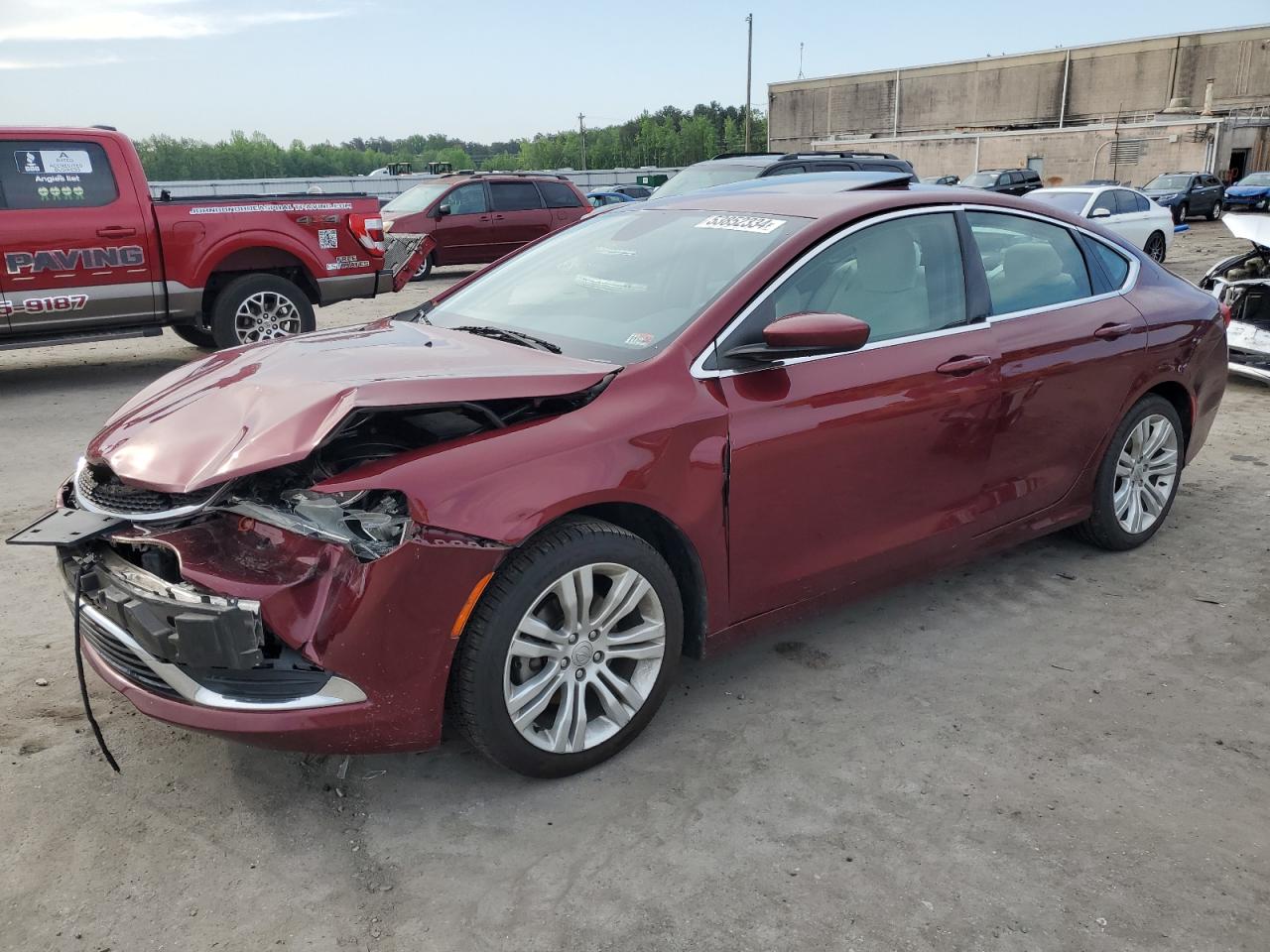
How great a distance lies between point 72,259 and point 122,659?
6227 millimetres

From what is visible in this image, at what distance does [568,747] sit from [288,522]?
1017 millimetres

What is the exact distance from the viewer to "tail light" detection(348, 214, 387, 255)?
30.1ft

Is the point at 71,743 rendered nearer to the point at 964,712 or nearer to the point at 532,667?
the point at 532,667

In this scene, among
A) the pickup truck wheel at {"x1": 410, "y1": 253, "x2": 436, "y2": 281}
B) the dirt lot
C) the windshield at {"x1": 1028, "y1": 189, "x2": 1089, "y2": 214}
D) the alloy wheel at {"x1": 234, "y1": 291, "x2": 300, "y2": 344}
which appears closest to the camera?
the dirt lot

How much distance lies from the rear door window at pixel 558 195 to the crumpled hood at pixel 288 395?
1405 centimetres

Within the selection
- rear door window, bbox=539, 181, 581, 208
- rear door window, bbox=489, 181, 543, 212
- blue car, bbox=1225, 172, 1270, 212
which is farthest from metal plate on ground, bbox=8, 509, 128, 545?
blue car, bbox=1225, 172, 1270, 212

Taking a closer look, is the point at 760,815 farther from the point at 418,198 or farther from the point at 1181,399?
the point at 418,198

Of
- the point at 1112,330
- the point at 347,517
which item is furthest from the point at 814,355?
the point at 1112,330

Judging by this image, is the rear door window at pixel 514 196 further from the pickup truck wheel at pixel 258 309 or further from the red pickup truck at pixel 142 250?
the pickup truck wheel at pixel 258 309

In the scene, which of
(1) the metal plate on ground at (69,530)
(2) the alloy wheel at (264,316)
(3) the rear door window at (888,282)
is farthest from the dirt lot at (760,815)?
(2) the alloy wheel at (264,316)

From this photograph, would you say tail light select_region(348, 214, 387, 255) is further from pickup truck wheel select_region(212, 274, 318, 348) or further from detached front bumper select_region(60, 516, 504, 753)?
detached front bumper select_region(60, 516, 504, 753)

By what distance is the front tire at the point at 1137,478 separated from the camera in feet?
14.5

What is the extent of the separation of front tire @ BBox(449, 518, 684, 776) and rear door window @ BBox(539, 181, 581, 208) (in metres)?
14.8

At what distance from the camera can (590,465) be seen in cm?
276
